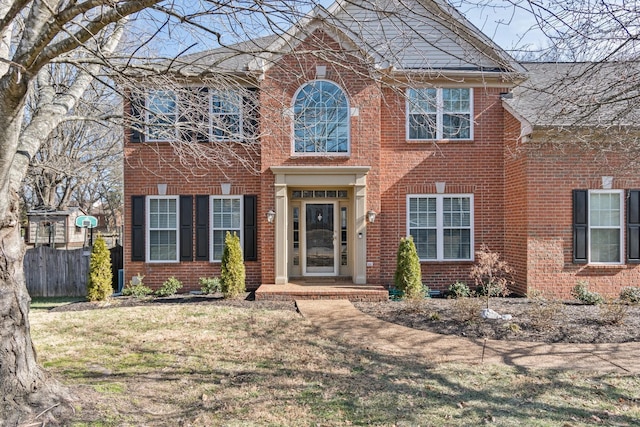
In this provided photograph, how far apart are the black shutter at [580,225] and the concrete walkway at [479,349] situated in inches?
159

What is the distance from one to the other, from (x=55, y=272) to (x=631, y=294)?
14607mm

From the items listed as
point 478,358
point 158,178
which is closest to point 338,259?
point 158,178

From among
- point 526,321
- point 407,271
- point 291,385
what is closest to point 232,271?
point 407,271

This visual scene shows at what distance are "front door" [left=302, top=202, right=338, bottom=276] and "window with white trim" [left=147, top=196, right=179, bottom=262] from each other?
340 cm

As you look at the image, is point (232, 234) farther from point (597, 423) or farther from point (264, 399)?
point (597, 423)

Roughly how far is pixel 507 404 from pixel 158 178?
9366mm

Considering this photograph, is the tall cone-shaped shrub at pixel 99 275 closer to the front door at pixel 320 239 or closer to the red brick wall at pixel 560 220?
the front door at pixel 320 239

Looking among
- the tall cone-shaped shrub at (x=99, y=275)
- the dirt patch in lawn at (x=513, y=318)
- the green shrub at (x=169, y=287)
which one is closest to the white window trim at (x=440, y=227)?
the dirt patch in lawn at (x=513, y=318)

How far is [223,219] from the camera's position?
35.6ft

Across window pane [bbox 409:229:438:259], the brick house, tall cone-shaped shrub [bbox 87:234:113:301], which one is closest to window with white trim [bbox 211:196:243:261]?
the brick house

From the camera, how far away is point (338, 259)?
1122 centimetres

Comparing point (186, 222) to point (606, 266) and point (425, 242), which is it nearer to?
point (425, 242)

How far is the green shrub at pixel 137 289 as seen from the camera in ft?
33.8

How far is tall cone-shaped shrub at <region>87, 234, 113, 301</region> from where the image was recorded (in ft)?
31.2
